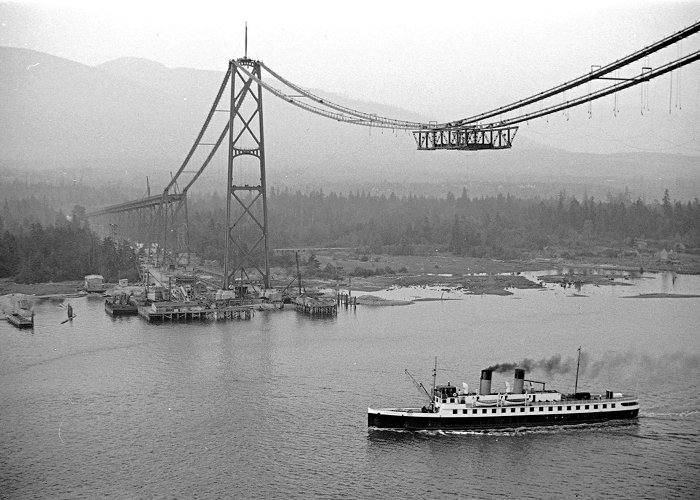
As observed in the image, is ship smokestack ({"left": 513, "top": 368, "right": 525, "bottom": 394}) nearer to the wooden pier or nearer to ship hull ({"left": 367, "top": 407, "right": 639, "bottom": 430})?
ship hull ({"left": 367, "top": 407, "right": 639, "bottom": 430})

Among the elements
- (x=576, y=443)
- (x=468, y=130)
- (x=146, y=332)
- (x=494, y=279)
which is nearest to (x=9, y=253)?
(x=146, y=332)

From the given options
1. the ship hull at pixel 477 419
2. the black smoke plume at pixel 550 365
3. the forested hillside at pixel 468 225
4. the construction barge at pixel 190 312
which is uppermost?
the forested hillside at pixel 468 225

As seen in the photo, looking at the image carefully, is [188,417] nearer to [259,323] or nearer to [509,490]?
[509,490]

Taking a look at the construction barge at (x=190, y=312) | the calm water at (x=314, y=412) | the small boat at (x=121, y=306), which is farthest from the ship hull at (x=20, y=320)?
the construction barge at (x=190, y=312)

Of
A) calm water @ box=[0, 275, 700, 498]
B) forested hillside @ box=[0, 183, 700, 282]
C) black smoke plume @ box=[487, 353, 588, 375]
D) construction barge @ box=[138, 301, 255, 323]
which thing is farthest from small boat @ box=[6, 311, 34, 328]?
black smoke plume @ box=[487, 353, 588, 375]

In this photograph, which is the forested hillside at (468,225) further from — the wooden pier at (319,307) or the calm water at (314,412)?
the calm water at (314,412)

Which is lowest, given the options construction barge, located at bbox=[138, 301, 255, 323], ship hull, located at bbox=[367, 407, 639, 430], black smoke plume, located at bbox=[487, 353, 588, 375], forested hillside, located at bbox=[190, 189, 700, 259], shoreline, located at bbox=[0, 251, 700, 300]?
ship hull, located at bbox=[367, 407, 639, 430]
